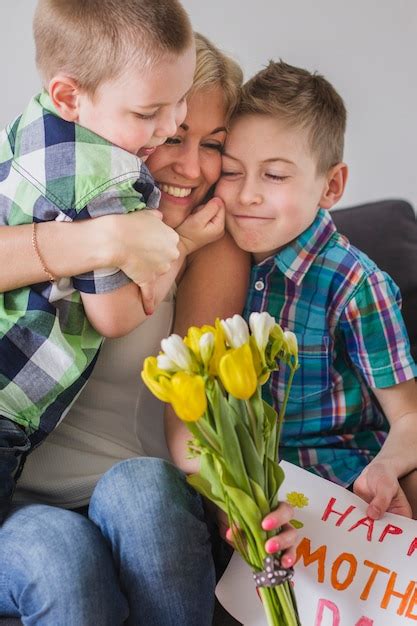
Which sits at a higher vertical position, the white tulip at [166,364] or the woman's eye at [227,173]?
the woman's eye at [227,173]

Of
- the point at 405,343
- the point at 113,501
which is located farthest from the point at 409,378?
the point at 113,501

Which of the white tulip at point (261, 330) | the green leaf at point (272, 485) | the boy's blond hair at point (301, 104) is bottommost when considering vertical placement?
the green leaf at point (272, 485)

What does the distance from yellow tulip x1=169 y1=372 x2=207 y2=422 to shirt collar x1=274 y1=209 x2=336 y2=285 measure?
53cm

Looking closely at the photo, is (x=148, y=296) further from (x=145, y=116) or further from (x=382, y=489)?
(x=382, y=489)

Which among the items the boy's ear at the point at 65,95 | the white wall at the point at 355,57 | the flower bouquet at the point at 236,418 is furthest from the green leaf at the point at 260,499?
the white wall at the point at 355,57

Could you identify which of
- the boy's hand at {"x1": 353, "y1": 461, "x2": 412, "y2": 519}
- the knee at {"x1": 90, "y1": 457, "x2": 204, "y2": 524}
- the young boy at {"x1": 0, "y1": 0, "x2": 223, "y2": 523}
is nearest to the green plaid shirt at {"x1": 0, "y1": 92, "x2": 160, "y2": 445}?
the young boy at {"x1": 0, "y1": 0, "x2": 223, "y2": 523}

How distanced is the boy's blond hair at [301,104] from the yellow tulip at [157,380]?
0.57m

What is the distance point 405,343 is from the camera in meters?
1.61

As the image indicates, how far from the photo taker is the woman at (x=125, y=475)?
1.22 metres

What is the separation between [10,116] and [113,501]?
888mm

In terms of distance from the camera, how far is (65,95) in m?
1.26

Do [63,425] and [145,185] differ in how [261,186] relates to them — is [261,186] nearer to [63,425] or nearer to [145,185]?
[145,185]

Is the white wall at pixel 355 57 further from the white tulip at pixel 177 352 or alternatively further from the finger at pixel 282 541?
the finger at pixel 282 541

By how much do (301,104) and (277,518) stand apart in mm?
707
